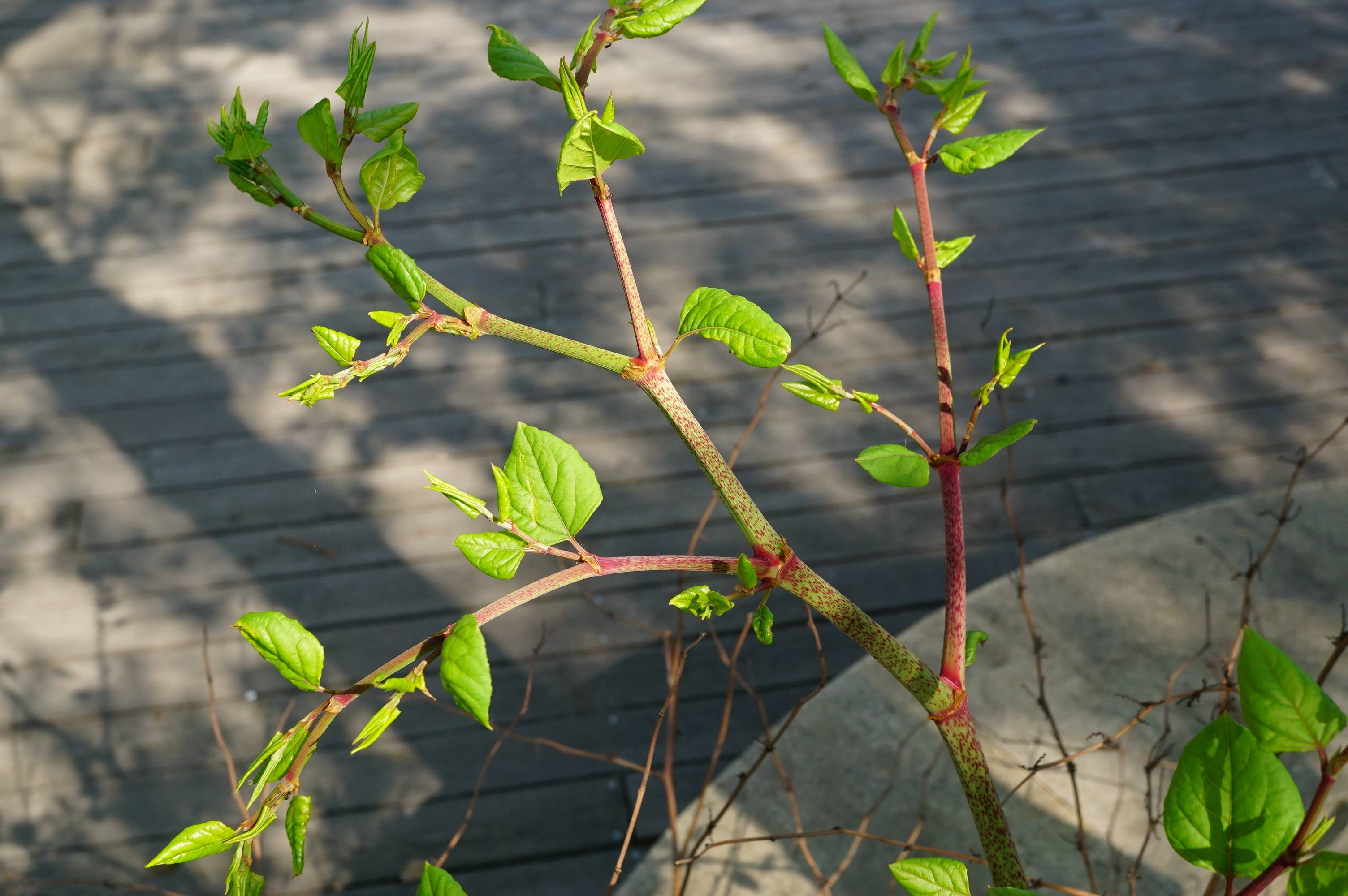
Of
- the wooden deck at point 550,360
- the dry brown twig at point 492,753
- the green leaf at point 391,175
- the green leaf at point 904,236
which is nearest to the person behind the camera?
the green leaf at point 391,175

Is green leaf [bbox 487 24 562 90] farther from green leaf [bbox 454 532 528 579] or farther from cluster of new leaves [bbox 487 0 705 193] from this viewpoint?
green leaf [bbox 454 532 528 579]

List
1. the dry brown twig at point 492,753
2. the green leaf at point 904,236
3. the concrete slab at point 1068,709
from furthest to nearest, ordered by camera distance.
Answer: the concrete slab at point 1068,709 < the dry brown twig at point 492,753 < the green leaf at point 904,236

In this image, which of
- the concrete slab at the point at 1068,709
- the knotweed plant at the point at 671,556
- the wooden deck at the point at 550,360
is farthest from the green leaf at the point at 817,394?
the wooden deck at the point at 550,360

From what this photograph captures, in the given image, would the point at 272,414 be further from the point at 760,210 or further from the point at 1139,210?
the point at 1139,210

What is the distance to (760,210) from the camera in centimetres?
266

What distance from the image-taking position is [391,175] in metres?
0.41

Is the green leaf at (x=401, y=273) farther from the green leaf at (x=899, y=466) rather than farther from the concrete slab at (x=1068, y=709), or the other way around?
the concrete slab at (x=1068, y=709)

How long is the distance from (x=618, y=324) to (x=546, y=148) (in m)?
0.68

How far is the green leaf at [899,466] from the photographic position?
430 millimetres

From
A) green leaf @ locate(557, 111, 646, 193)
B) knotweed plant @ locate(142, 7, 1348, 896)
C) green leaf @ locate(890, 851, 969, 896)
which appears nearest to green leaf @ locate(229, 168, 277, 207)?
knotweed plant @ locate(142, 7, 1348, 896)

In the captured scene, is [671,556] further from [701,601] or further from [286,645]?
[286,645]

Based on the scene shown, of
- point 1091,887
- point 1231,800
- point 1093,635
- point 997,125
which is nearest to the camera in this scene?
point 1231,800

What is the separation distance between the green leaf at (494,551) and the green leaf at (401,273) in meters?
0.09

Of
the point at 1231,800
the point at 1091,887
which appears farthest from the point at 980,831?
the point at 1091,887
